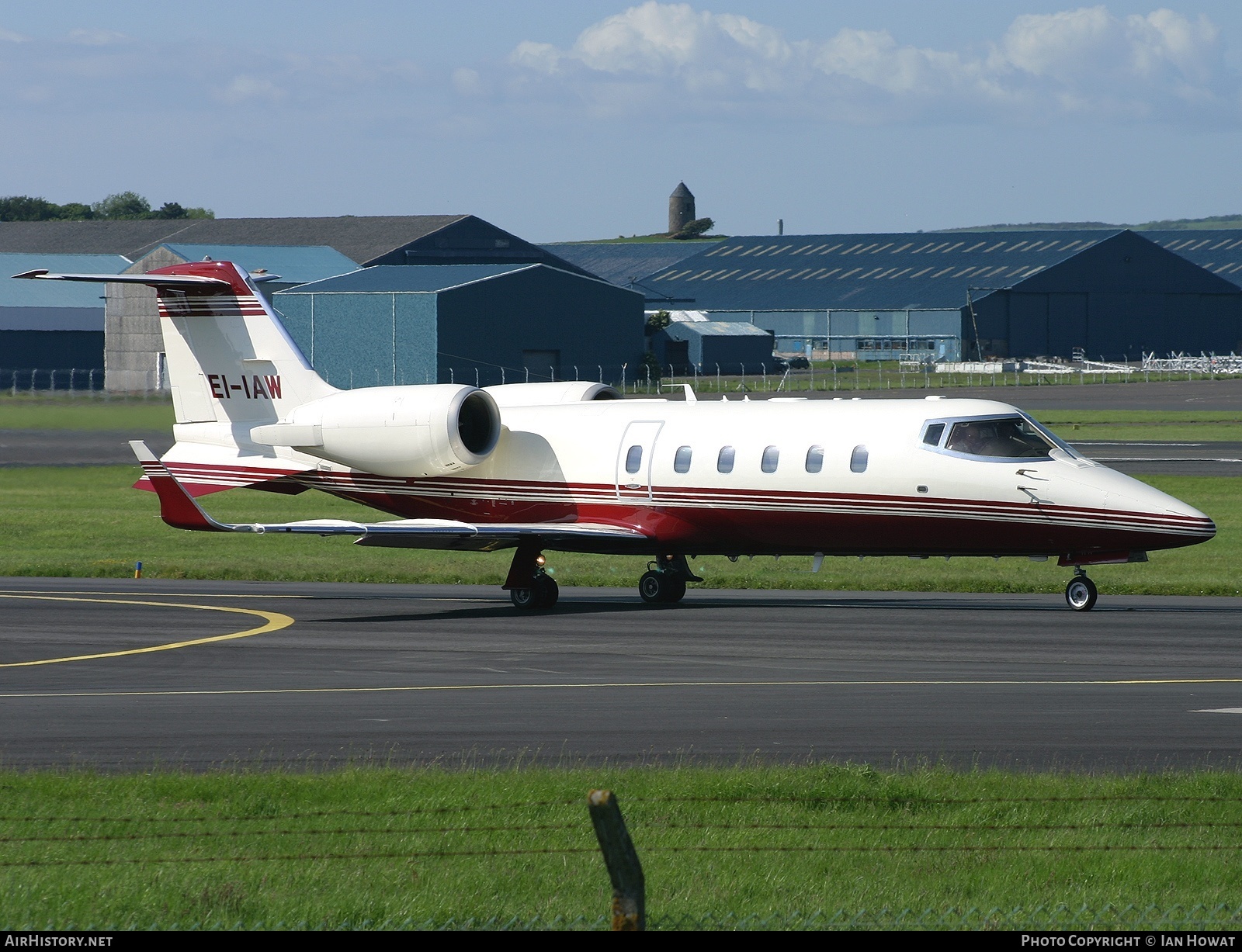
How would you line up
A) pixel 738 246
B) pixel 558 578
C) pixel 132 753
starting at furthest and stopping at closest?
1. pixel 738 246
2. pixel 558 578
3. pixel 132 753

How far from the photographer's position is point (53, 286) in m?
113

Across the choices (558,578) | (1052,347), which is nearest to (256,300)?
(558,578)

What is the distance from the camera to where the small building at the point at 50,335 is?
10562 cm

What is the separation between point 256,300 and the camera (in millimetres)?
32500

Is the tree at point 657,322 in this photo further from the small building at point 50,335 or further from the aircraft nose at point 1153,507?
the aircraft nose at point 1153,507

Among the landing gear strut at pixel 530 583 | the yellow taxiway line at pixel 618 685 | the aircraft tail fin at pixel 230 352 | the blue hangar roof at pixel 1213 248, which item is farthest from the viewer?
the blue hangar roof at pixel 1213 248

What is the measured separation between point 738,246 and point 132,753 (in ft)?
491

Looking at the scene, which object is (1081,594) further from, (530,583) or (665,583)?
(530,583)

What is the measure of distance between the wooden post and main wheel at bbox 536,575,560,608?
70.2 ft

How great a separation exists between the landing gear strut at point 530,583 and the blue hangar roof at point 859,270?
10875 cm

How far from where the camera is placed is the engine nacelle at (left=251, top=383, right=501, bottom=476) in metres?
30.2

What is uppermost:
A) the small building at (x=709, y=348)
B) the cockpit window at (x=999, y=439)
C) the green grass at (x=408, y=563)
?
the small building at (x=709, y=348)

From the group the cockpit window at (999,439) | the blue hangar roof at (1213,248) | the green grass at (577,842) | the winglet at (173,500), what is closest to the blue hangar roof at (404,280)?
the winglet at (173,500)

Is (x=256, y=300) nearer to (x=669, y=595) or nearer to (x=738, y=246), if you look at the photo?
(x=669, y=595)
